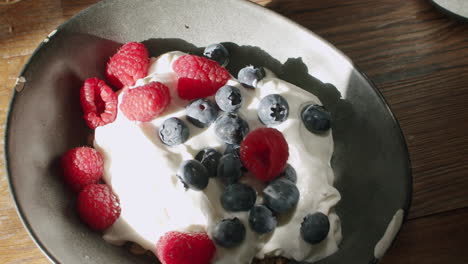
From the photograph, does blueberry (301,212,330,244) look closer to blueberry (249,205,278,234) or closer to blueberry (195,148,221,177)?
blueberry (249,205,278,234)

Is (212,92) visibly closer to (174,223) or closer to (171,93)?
(171,93)

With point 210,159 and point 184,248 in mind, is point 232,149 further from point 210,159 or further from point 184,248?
point 184,248

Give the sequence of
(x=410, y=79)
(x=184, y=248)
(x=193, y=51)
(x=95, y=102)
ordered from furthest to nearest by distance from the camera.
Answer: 1. (x=410, y=79)
2. (x=193, y=51)
3. (x=95, y=102)
4. (x=184, y=248)

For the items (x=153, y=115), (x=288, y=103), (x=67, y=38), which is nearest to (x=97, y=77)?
(x=67, y=38)

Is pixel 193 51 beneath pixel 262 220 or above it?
above

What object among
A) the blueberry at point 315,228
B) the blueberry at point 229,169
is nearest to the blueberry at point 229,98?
the blueberry at point 229,169

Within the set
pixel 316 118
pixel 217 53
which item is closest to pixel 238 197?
pixel 316 118
